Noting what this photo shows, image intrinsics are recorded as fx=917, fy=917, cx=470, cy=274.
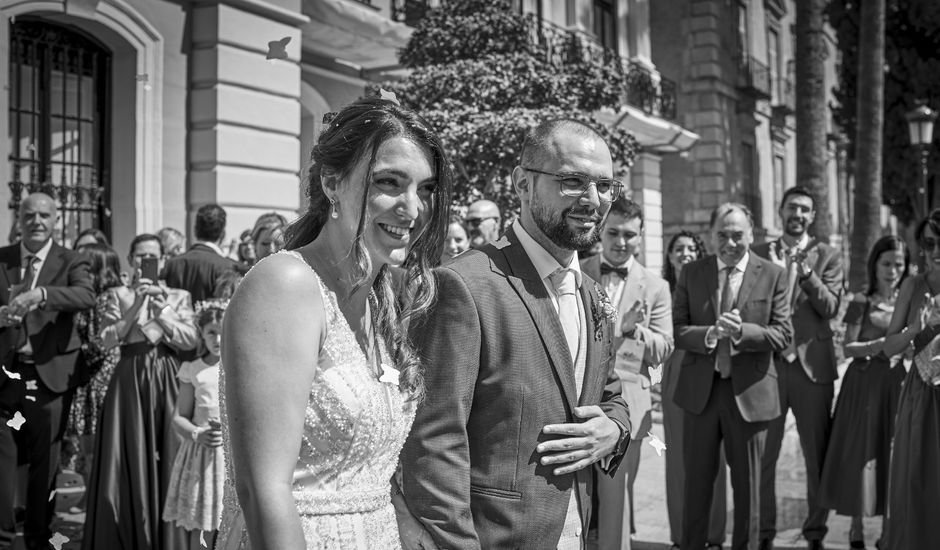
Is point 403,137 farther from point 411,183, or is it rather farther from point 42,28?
point 42,28

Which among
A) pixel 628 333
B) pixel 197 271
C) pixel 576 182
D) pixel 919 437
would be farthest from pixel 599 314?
pixel 197 271

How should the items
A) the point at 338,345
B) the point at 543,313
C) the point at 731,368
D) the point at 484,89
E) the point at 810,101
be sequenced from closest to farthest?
the point at 338,345, the point at 543,313, the point at 731,368, the point at 484,89, the point at 810,101

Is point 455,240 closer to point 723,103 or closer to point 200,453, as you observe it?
point 200,453

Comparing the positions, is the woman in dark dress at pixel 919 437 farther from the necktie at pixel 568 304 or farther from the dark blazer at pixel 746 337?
the necktie at pixel 568 304

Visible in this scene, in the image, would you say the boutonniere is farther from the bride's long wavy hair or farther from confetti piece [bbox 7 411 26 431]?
confetti piece [bbox 7 411 26 431]

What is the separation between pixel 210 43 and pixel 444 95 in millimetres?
2783

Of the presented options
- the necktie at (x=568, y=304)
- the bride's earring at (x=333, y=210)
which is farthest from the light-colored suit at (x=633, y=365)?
the bride's earring at (x=333, y=210)

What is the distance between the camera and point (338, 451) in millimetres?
2021

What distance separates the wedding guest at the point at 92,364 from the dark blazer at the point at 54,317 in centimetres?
14

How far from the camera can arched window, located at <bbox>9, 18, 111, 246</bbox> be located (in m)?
9.36

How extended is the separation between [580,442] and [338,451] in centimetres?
92

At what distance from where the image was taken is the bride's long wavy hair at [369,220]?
7.03ft

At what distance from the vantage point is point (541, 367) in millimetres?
2699

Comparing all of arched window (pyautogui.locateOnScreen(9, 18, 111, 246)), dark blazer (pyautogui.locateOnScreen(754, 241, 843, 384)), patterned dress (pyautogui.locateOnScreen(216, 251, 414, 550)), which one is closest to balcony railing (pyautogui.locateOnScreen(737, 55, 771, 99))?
arched window (pyautogui.locateOnScreen(9, 18, 111, 246))
